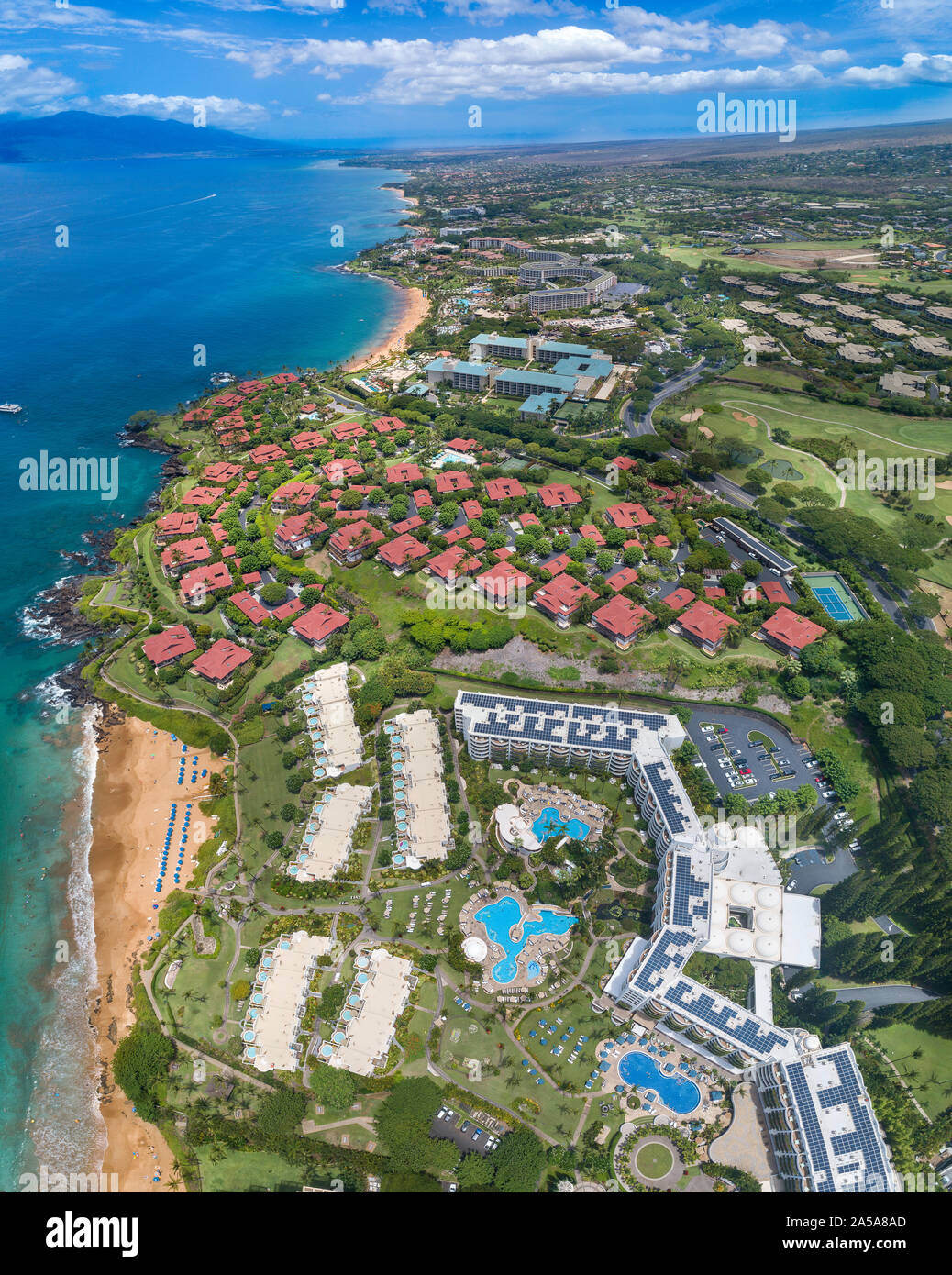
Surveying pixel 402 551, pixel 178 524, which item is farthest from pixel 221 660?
pixel 178 524

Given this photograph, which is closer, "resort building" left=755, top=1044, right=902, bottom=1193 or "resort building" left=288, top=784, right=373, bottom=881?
"resort building" left=755, top=1044, right=902, bottom=1193

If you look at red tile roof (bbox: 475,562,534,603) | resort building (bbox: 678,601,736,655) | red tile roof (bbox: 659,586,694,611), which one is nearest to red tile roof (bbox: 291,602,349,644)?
red tile roof (bbox: 475,562,534,603)

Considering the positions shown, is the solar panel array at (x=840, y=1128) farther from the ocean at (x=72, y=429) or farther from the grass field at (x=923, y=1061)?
the ocean at (x=72, y=429)

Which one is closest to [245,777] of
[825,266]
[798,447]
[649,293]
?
[798,447]

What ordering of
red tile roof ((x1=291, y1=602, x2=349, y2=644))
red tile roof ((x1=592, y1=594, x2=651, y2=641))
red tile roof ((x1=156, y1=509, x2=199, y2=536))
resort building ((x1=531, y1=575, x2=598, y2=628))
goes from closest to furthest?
red tile roof ((x1=592, y1=594, x2=651, y2=641))
red tile roof ((x1=291, y1=602, x2=349, y2=644))
resort building ((x1=531, y1=575, x2=598, y2=628))
red tile roof ((x1=156, y1=509, x2=199, y2=536))

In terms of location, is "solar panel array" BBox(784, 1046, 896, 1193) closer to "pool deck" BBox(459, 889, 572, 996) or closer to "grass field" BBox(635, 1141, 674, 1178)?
"grass field" BBox(635, 1141, 674, 1178)

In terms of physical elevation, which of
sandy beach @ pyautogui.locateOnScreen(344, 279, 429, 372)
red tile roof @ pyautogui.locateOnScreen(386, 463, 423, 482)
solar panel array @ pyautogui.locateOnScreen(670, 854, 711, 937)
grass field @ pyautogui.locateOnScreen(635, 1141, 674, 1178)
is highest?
sandy beach @ pyautogui.locateOnScreen(344, 279, 429, 372)

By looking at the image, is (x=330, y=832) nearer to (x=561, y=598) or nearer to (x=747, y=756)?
(x=561, y=598)
